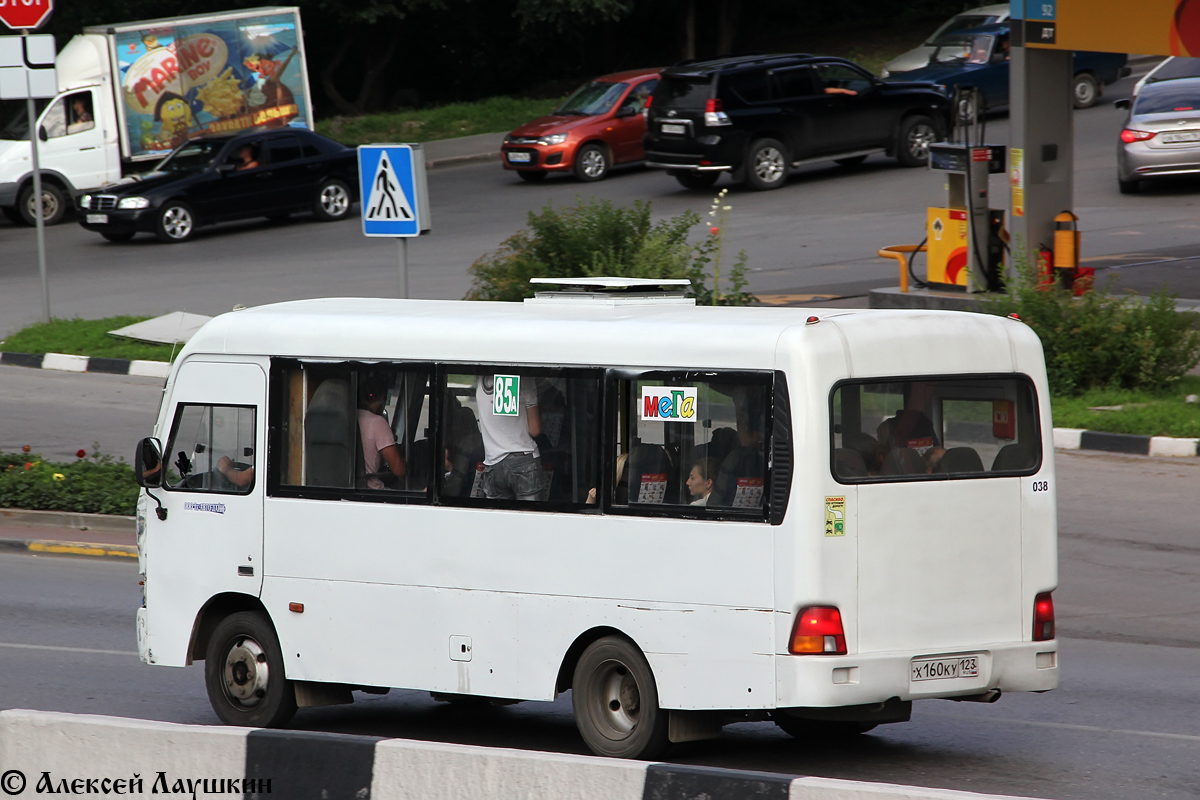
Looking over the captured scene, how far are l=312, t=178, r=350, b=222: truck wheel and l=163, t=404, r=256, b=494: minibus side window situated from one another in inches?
818

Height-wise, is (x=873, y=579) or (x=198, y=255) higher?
(x=198, y=255)

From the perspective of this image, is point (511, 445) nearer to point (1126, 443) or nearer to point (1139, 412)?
point (1126, 443)

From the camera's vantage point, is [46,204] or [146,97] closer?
[46,204]

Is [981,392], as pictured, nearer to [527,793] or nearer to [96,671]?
[527,793]

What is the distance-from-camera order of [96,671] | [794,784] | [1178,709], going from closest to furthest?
[794,784] < [1178,709] < [96,671]

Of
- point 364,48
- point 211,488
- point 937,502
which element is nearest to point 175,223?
point 364,48

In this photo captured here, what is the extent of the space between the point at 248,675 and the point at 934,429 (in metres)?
3.63

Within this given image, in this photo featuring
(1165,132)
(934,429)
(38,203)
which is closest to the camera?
(934,429)

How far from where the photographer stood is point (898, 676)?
6.75 m

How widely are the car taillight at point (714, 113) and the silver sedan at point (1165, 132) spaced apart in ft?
20.9

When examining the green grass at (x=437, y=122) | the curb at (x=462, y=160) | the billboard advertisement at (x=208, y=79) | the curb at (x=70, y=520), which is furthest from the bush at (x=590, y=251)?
Answer: the green grass at (x=437, y=122)

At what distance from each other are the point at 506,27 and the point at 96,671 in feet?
120

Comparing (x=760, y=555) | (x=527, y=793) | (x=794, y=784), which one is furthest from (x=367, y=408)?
(x=794, y=784)

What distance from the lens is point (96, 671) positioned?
9289 mm
